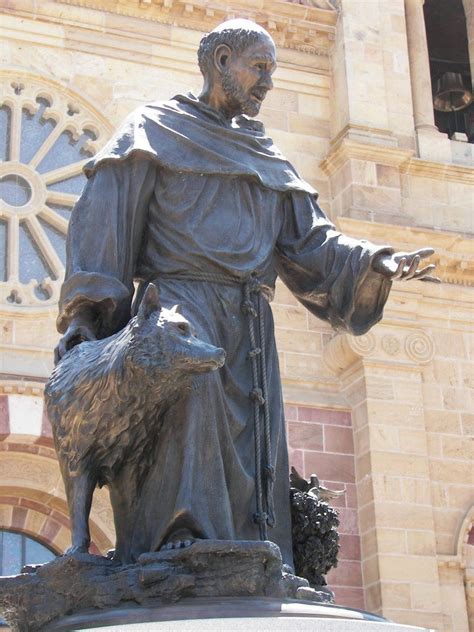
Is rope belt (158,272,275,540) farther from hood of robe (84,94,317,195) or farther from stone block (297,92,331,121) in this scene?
stone block (297,92,331,121)

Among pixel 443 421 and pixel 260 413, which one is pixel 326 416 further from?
pixel 260 413

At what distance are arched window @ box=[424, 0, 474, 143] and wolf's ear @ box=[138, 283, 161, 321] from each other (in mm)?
13668

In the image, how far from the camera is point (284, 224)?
181 inches

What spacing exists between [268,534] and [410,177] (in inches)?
401

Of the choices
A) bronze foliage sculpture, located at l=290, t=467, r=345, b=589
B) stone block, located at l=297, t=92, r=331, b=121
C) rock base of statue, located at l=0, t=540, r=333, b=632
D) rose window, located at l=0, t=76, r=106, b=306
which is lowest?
rock base of statue, located at l=0, t=540, r=333, b=632

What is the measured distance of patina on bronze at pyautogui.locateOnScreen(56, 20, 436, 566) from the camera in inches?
152

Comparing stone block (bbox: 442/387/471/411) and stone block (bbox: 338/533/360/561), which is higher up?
stone block (bbox: 442/387/471/411)

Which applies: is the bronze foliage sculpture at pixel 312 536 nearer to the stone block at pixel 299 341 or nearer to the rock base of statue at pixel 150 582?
the rock base of statue at pixel 150 582

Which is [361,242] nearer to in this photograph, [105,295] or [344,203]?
[105,295]


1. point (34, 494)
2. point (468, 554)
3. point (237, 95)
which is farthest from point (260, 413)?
point (468, 554)

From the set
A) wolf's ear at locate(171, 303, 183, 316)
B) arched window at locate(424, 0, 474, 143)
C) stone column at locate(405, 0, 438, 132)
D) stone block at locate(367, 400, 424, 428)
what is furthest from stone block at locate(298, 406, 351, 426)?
wolf's ear at locate(171, 303, 183, 316)

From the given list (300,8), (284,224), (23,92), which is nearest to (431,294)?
(300,8)

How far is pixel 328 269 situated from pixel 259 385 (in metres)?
0.53

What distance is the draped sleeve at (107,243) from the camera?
4066 mm
